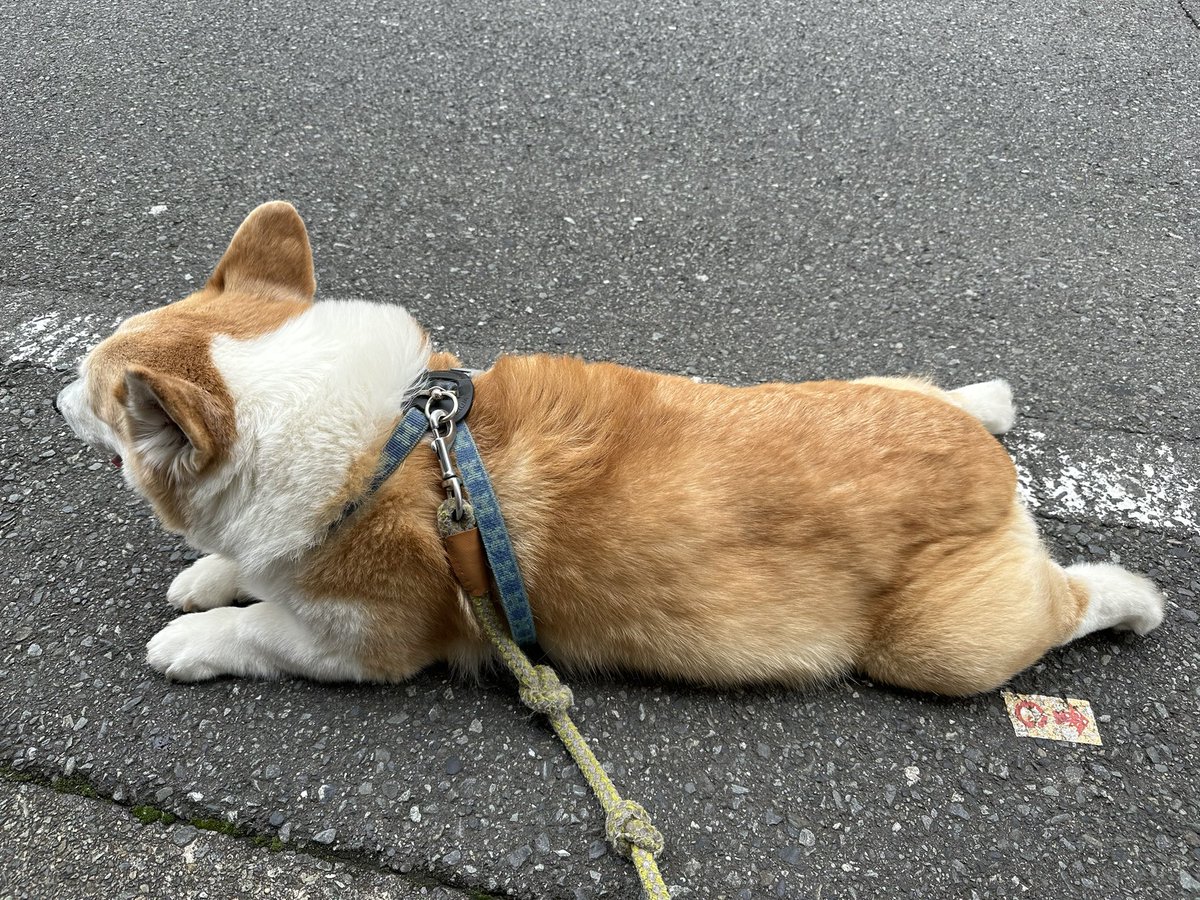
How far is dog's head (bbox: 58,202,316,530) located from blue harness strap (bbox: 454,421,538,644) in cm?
51

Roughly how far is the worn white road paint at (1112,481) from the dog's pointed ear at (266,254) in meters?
2.31

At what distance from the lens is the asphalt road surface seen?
1.88 m

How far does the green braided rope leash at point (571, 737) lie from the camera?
1.75 metres

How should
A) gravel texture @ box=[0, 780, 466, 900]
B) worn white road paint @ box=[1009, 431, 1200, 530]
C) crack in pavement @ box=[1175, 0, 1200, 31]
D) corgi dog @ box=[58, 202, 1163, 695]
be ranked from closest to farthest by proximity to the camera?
gravel texture @ box=[0, 780, 466, 900] < corgi dog @ box=[58, 202, 1163, 695] < worn white road paint @ box=[1009, 431, 1200, 530] < crack in pavement @ box=[1175, 0, 1200, 31]

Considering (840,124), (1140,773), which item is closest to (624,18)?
(840,124)

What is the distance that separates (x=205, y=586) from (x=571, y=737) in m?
1.11

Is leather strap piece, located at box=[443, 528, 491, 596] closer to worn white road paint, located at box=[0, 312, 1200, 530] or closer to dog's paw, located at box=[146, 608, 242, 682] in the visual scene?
dog's paw, located at box=[146, 608, 242, 682]

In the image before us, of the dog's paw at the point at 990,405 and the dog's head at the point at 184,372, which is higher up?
the dog's head at the point at 184,372

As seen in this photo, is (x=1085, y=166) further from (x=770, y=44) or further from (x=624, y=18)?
(x=624, y=18)

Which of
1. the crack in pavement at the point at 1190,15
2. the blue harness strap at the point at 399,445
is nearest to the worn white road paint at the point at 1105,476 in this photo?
the blue harness strap at the point at 399,445

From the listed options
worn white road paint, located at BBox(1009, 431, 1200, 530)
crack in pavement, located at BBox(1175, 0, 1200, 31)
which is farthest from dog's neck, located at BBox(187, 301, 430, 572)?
crack in pavement, located at BBox(1175, 0, 1200, 31)

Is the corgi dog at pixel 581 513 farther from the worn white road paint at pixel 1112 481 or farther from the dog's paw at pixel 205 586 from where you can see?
the worn white road paint at pixel 1112 481

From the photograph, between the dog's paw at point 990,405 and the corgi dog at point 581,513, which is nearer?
the corgi dog at point 581,513

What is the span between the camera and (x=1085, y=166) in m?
3.99
